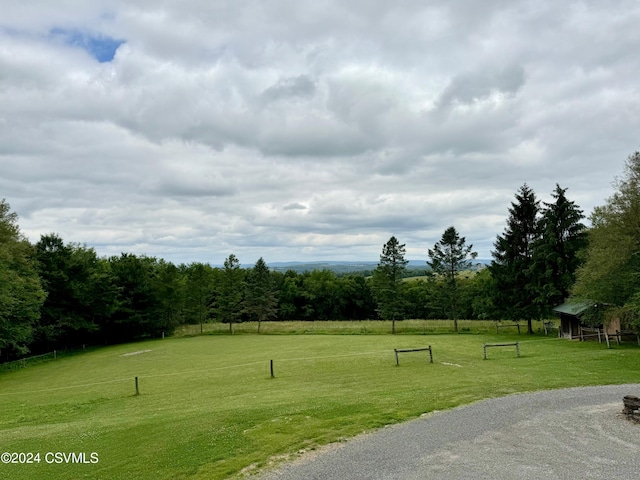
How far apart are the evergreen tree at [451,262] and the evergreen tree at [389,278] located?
457 centimetres

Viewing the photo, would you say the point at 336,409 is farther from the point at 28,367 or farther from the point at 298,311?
the point at 298,311

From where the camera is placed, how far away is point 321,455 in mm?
9852

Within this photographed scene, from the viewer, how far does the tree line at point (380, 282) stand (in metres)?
28.3

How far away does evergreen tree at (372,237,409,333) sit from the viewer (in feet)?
175

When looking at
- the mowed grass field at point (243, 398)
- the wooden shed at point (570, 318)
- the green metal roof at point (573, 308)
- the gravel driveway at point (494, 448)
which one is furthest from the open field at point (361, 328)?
the gravel driveway at point (494, 448)

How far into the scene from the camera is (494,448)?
32.4 feet

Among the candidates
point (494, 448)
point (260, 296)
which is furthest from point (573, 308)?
point (260, 296)

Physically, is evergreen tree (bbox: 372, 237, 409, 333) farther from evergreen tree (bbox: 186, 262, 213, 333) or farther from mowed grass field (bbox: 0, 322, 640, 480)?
evergreen tree (bbox: 186, 262, 213, 333)

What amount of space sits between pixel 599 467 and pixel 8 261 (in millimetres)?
43388

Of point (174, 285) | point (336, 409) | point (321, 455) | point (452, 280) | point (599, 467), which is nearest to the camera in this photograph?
point (599, 467)

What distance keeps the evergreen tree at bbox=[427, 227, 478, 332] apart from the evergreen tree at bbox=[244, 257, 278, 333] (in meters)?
23.5

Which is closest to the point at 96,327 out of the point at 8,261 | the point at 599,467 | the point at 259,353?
the point at 8,261

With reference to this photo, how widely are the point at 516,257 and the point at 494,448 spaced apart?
126ft

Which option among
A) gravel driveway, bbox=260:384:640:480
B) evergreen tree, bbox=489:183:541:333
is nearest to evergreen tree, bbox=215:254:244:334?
evergreen tree, bbox=489:183:541:333
